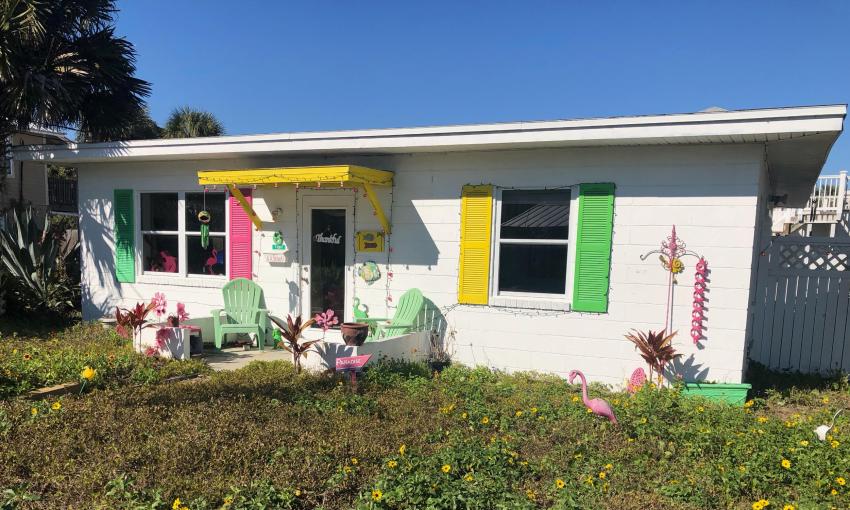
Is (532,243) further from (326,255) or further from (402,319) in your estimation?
(326,255)

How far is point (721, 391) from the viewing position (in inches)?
207

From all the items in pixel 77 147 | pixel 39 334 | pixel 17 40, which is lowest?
pixel 39 334

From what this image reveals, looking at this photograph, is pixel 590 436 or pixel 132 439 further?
pixel 590 436

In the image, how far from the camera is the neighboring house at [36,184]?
11320mm

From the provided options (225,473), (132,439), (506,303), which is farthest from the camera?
(506,303)

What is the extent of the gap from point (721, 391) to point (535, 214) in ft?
8.98

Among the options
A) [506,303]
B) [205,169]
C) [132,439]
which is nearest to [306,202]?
[205,169]

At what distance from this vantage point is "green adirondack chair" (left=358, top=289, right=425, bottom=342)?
6.62m

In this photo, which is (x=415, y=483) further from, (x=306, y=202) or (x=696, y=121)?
(x=306, y=202)

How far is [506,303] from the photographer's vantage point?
21.1ft

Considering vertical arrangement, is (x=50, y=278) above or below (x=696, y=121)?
below

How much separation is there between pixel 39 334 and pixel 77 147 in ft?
9.44

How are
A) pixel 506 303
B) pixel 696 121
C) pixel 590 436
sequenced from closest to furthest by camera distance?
pixel 590 436 < pixel 696 121 < pixel 506 303

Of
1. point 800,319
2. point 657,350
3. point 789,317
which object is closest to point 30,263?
point 657,350
